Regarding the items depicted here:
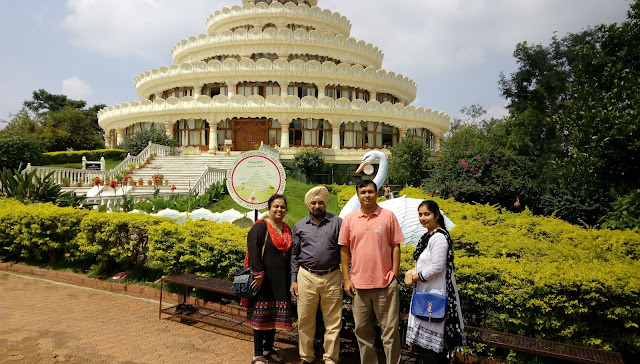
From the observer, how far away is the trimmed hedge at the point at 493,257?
4.50 meters

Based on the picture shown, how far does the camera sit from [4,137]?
73.7 feet

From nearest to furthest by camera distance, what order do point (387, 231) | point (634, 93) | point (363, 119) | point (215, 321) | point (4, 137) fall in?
point (387, 231) → point (215, 321) → point (634, 93) → point (4, 137) → point (363, 119)

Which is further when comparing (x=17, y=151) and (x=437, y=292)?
(x=17, y=151)

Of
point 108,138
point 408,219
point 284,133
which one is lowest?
point 408,219

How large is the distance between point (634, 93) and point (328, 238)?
7244 millimetres

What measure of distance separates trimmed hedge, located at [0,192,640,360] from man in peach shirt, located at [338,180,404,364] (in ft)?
3.05

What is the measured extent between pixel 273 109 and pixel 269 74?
3.21 meters

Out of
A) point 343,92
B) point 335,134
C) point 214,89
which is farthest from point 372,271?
point 214,89

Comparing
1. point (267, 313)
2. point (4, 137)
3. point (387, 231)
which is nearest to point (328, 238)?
point (387, 231)

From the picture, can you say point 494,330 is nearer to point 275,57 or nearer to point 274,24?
point 275,57

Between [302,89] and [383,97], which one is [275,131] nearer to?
[302,89]

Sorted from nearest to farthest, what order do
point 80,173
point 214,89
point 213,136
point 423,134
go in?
point 80,173 → point 213,136 → point 214,89 → point 423,134

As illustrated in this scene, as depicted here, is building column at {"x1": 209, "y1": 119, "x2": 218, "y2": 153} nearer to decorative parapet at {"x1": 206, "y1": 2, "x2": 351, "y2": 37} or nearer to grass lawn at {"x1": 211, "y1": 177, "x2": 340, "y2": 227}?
decorative parapet at {"x1": 206, "y1": 2, "x2": 351, "y2": 37}

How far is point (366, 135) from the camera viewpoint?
3195cm
